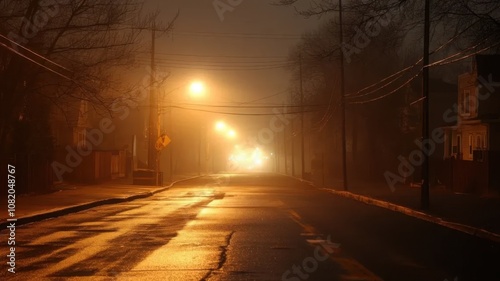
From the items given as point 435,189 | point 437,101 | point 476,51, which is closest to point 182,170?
point 437,101

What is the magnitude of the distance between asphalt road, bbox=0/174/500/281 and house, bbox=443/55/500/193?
12.7 metres

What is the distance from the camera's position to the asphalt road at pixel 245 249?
35.3ft

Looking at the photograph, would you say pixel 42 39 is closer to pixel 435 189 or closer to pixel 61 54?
pixel 61 54

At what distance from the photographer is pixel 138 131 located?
8156cm

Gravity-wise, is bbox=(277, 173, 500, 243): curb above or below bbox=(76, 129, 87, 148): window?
below

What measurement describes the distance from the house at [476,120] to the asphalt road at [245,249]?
12687 millimetres

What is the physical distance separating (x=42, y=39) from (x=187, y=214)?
441 inches

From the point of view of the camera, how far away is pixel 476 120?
133 ft

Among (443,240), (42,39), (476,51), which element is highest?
(42,39)

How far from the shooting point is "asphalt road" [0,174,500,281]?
10750mm

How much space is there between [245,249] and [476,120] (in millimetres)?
30033

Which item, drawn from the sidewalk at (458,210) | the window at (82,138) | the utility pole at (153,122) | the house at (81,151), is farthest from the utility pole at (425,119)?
the window at (82,138)

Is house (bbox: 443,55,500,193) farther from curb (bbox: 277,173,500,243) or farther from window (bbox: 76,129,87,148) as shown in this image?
window (bbox: 76,129,87,148)

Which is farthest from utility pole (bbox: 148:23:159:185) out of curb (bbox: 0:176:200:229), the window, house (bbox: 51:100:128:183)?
the window
